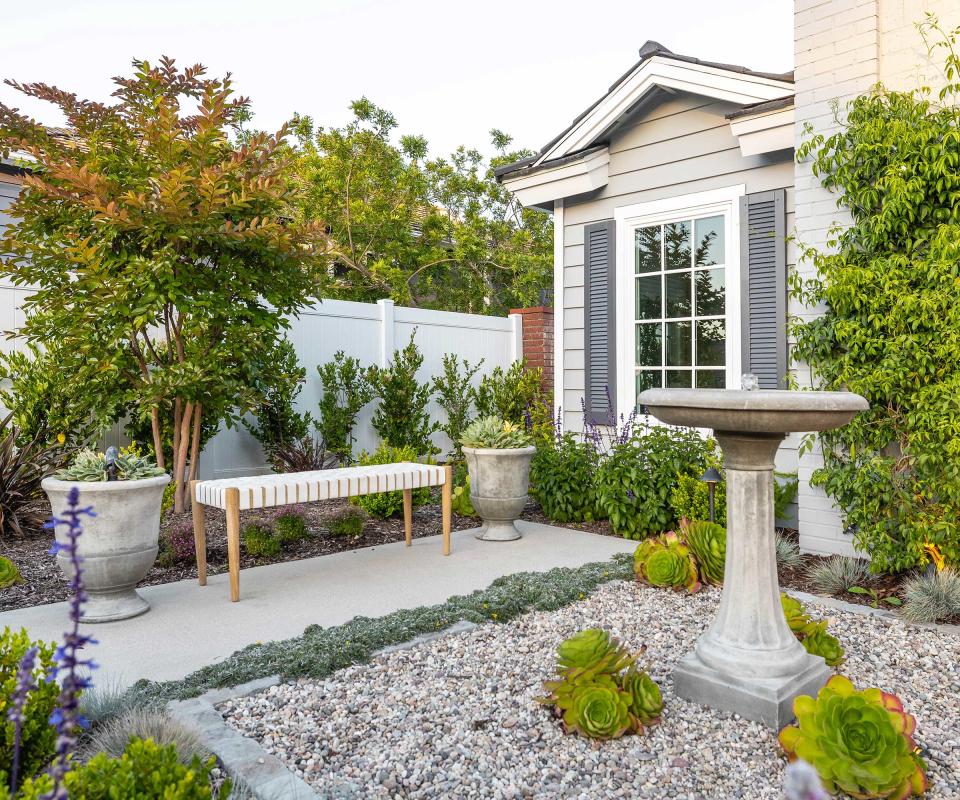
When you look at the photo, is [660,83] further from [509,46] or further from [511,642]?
[509,46]

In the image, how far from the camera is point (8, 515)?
5.14 meters

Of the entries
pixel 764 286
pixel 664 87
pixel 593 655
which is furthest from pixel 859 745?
pixel 664 87

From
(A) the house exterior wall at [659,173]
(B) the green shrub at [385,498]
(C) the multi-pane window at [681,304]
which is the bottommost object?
(B) the green shrub at [385,498]

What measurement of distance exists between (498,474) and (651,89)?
12.3 ft

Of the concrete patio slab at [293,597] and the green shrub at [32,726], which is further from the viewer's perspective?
the concrete patio slab at [293,597]

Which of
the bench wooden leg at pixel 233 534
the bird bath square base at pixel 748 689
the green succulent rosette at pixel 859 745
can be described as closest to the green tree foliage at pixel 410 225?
the bench wooden leg at pixel 233 534

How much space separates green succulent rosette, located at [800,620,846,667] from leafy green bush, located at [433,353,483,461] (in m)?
5.77

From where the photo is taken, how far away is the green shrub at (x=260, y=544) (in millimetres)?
4977

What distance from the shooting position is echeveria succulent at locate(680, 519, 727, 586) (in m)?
4.00

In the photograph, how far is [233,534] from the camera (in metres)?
3.88

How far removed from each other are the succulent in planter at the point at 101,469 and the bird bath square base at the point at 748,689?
2.91m

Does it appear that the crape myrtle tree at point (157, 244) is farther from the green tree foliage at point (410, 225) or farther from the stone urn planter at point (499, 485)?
the green tree foliage at point (410, 225)

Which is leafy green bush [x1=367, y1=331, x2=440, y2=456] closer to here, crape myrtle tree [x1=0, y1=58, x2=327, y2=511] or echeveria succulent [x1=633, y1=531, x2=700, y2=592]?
crape myrtle tree [x1=0, y1=58, x2=327, y2=511]

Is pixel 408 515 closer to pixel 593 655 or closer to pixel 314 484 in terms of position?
pixel 314 484
